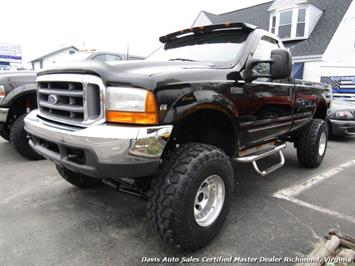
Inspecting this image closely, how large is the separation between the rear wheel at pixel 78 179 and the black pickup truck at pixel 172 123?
0.02 metres

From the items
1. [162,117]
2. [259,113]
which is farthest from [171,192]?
[259,113]

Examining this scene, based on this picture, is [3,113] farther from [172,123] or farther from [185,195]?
[185,195]

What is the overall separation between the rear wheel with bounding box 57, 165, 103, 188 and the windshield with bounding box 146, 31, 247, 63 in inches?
68.2

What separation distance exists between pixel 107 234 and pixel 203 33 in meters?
2.47

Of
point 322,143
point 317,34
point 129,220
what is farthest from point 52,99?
point 317,34

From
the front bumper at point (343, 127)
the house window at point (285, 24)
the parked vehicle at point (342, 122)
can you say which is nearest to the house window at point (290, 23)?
the house window at point (285, 24)

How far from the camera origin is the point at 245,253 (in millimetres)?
2385

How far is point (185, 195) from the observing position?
7.02 feet

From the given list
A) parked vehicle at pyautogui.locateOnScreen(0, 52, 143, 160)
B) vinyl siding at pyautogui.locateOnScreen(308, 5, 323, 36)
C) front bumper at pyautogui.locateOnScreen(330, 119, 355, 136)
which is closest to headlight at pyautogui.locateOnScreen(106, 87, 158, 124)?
parked vehicle at pyautogui.locateOnScreen(0, 52, 143, 160)

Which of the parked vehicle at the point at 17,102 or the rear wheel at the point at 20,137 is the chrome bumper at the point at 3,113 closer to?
the parked vehicle at the point at 17,102

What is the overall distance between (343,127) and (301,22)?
13159 mm

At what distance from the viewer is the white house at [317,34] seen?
16486 millimetres

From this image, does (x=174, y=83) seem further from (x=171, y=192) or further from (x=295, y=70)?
(x=295, y=70)

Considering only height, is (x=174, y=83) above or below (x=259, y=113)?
above
